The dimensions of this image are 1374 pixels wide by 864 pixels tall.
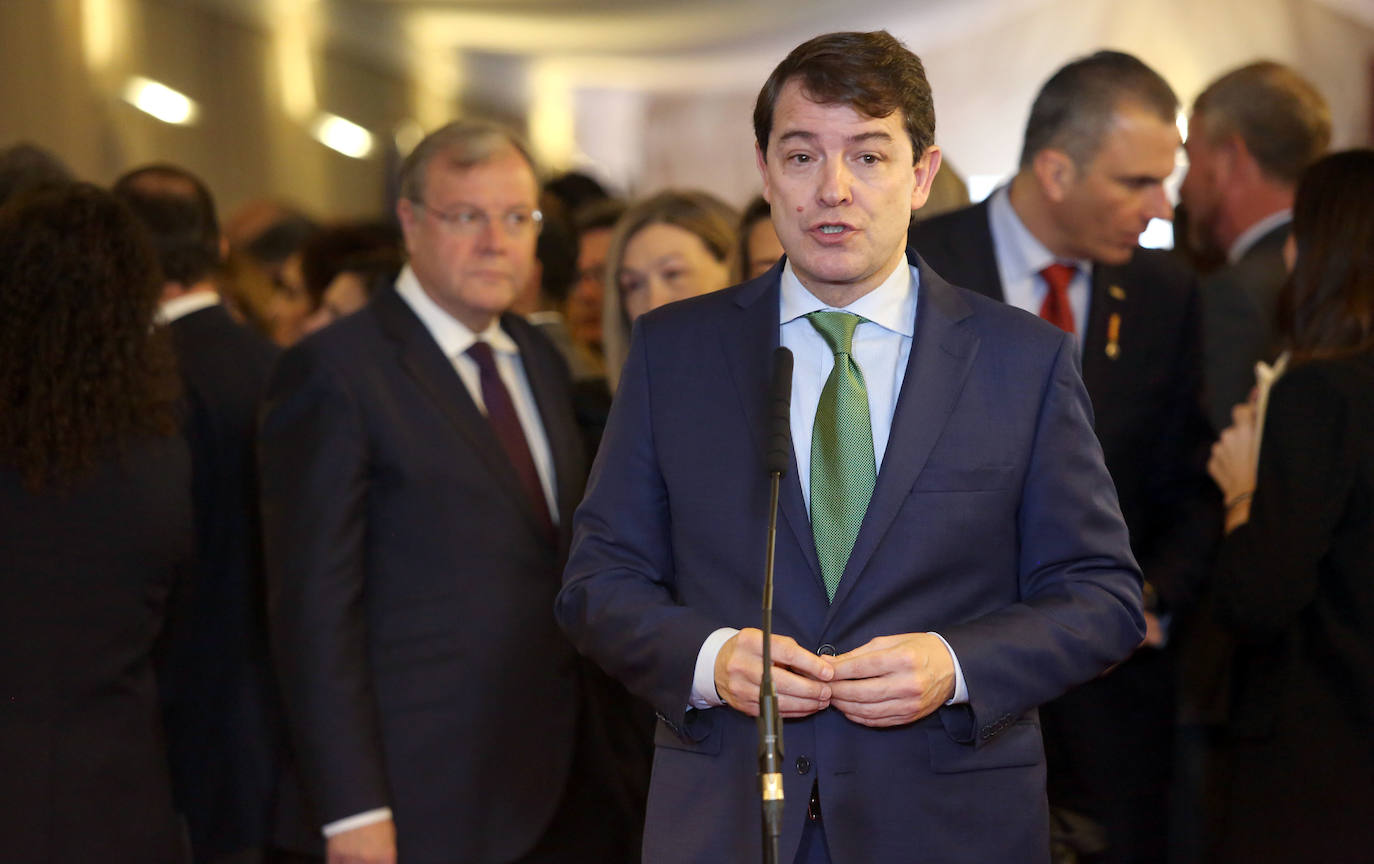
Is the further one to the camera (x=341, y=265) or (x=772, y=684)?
(x=341, y=265)

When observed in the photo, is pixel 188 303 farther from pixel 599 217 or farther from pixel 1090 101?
pixel 1090 101

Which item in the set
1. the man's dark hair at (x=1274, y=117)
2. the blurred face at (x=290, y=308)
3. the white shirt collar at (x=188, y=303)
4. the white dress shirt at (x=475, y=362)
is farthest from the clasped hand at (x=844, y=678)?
the blurred face at (x=290, y=308)

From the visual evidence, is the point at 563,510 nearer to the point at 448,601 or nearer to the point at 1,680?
the point at 448,601

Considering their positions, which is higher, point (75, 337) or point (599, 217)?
point (599, 217)

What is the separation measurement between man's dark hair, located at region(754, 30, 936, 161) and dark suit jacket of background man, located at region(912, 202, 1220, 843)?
3.22ft

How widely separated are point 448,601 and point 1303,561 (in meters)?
1.50

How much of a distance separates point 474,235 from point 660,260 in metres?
0.65

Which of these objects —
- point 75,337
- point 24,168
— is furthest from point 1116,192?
point 24,168

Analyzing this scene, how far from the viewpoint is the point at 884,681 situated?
5.49 feet

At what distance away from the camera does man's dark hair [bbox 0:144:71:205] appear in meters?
3.46

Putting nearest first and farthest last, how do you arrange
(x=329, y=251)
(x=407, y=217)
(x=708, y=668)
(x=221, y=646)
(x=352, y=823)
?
(x=708, y=668) → (x=352, y=823) → (x=407, y=217) → (x=221, y=646) → (x=329, y=251)

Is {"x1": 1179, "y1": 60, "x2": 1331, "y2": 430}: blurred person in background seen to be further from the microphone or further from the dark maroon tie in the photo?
the microphone

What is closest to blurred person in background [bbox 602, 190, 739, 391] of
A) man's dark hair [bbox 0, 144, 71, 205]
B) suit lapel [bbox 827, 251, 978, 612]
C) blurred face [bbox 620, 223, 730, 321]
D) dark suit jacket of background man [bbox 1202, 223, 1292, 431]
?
blurred face [bbox 620, 223, 730, 321]

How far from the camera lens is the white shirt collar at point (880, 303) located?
1.94 m
